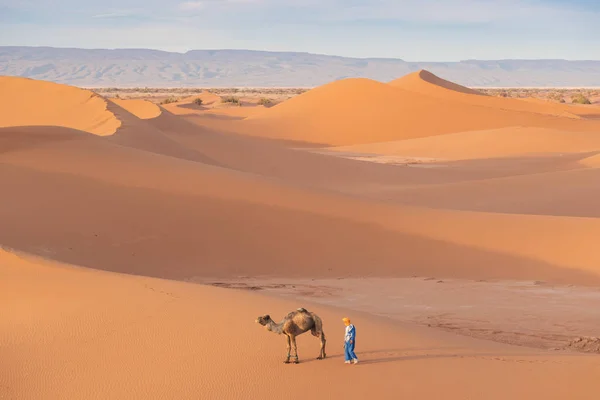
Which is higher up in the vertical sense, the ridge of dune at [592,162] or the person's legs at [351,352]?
the person's legs at [351,352]

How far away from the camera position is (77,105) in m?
35.4

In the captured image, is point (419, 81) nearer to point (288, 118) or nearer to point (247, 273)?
point (288, 118)

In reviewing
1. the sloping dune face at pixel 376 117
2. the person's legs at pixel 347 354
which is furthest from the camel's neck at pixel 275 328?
the sloping dune face at pixel 376 117

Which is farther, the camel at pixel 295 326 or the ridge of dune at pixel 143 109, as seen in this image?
the ridge of dune at pixel 143 109

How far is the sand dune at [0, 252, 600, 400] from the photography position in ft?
19.7

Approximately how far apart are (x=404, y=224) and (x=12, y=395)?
11.3 m

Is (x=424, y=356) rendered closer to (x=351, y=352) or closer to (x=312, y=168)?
(x=351, y=352)

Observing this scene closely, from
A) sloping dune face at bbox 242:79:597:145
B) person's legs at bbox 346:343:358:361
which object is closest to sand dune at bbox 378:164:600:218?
person's legs at bbox 346:343:358:361

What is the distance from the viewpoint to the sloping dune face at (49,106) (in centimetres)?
3322

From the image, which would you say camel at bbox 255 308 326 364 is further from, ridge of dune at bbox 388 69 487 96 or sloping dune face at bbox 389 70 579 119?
ridge of dune at bbox 388 69 487 96

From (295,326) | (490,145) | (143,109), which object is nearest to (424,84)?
(490,145)

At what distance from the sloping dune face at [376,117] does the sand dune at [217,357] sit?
45.1 meters

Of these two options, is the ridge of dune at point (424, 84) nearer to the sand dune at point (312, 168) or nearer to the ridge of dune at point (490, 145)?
the ridge of dune at point (490, 145)

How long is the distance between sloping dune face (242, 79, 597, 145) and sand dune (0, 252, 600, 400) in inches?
1775
